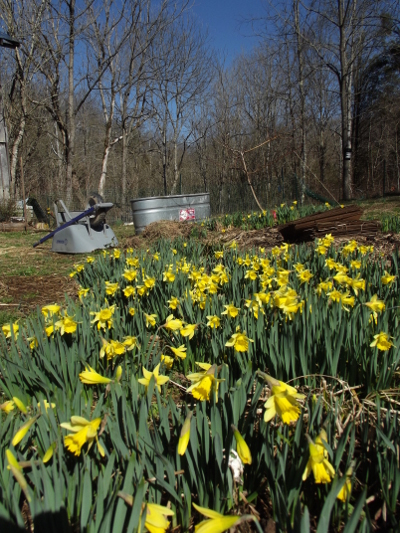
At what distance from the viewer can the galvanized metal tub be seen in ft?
32.8

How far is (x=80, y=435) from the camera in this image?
42.4 inches

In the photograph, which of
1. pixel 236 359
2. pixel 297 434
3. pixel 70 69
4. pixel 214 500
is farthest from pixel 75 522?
pixel 70 69

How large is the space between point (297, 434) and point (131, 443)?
1.55 feet

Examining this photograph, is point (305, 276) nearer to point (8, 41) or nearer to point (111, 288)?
point (111, 288)

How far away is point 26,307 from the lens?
3957 millimetres

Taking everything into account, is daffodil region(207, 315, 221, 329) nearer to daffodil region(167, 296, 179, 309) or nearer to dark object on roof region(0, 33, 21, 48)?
daffodil region(167, 296, 179, 309)

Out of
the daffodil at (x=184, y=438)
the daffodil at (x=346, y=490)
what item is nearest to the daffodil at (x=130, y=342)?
the daffodil at (x=184, y=438)

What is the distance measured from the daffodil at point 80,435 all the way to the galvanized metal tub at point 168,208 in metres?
9.01

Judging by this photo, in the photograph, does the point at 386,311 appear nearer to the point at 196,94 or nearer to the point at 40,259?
the point at 40,259

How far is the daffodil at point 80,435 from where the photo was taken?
1.07m

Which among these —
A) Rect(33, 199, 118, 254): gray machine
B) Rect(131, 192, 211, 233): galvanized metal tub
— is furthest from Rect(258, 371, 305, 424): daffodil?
Rect(131, 192, 211, 233): galvanized metal tub

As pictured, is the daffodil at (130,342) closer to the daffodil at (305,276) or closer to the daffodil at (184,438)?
the daffodil at (184,438)

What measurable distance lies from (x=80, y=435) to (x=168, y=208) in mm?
9495

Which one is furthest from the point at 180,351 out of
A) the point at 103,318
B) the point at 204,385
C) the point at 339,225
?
the point at 339,225
